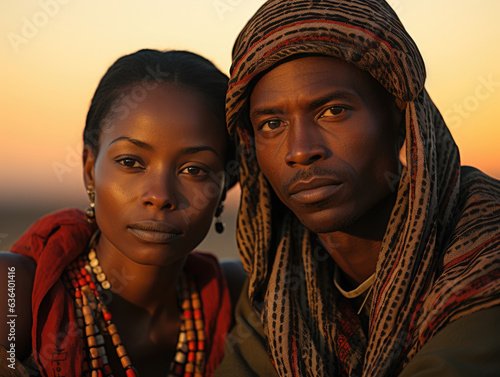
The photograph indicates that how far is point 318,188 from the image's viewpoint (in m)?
2.63

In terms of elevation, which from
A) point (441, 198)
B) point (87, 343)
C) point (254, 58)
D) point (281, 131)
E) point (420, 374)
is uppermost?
point (254, 58)

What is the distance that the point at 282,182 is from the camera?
2.76 meters

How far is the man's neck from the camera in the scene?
2.94 m

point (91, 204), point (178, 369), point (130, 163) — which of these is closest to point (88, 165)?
point (91, 204)

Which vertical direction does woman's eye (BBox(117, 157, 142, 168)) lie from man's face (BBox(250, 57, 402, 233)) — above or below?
below

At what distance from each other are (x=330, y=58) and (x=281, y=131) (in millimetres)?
396

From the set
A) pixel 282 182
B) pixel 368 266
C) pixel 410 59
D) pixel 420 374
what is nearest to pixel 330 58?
pixel 410 59

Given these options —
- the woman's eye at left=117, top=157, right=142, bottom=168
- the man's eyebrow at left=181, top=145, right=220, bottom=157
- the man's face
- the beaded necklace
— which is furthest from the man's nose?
the beaded necklace

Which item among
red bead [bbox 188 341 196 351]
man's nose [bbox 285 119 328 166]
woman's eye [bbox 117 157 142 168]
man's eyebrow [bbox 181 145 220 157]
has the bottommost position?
red bead [bbox 188 341 196 351]

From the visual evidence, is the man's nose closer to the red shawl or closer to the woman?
the woman

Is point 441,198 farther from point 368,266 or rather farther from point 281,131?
point 281,131

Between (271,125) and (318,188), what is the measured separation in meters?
0.43

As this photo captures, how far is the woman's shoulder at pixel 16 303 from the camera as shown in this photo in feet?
9.14

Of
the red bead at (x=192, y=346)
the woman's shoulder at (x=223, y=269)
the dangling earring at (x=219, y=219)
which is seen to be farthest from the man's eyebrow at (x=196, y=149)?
the red bead at (x=192, y=346)
